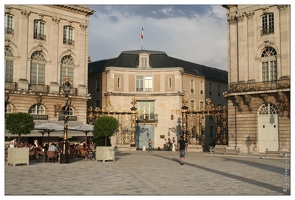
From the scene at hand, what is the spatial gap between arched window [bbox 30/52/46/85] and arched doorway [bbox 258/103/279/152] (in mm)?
18137

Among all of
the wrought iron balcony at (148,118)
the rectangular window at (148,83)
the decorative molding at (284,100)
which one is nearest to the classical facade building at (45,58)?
the wrought iron balcony at (148,118)

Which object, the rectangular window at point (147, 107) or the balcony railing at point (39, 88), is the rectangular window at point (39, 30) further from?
the rectangular window at point (147, 107)

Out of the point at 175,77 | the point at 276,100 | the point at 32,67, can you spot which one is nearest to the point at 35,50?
the point at 32,67

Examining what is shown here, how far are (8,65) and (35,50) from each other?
2763 millimetres

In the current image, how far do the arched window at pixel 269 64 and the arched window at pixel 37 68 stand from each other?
59.5 ft

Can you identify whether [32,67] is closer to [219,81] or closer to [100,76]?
[100,76]

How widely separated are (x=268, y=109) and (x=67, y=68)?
57.6 feet

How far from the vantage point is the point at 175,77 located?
44812 mm

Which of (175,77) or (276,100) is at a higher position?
(175,77)

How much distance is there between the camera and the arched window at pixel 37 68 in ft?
110

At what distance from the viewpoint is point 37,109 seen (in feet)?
109

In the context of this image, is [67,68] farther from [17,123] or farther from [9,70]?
[17,123]

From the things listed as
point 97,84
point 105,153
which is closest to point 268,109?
point 105,153
